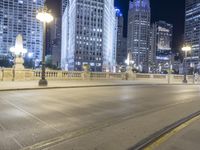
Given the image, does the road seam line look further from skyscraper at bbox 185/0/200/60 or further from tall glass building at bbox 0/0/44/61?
skyscraper at bbox 185/0/200/60

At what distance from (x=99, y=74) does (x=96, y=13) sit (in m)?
130

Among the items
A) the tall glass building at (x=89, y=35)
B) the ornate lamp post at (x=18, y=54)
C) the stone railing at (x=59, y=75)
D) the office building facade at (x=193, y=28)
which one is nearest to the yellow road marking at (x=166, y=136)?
the stone railing at (x=59, y=75)

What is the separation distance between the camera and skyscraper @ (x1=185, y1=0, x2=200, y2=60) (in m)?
154

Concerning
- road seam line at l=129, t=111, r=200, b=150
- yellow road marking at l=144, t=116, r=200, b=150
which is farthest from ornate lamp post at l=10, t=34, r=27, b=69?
yellow road marking at l=144, t=116, r=200, b=150

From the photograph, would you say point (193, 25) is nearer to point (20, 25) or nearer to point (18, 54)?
point (20, 25)

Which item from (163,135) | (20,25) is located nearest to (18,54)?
(163,135)

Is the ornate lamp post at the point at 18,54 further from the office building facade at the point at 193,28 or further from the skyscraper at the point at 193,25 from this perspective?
the skyscraper at the point at 193,25

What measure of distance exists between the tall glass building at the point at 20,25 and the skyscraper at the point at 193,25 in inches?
3220

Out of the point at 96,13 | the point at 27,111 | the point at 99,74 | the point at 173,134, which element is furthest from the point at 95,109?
the point at 96,13

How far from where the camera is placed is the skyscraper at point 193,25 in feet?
505

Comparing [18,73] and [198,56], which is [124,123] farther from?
[198,56]

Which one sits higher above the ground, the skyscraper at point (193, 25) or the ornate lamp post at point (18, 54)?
the skyscraper at point (193, 25)

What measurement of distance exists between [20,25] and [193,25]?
95.5 m

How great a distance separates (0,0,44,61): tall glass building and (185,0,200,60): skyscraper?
3220 inches
